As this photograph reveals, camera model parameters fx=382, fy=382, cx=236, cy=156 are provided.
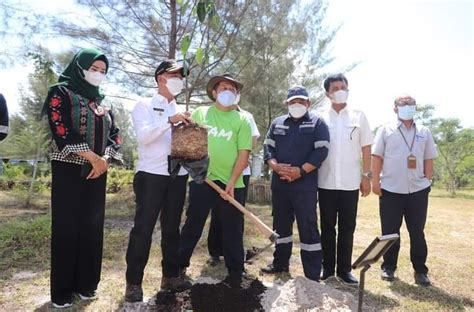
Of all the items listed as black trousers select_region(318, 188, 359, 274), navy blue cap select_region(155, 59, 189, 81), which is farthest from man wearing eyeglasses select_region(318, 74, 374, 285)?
navy blue cap select_region(155, 59, 189, 81)

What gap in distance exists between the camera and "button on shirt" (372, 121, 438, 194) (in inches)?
145

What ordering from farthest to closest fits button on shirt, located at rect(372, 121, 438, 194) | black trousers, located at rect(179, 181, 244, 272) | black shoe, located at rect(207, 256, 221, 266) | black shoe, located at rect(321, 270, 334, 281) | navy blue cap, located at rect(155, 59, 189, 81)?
black shoe, located at rect(207, 256, 221, 266) < button on shirt, located at rect(372, 121, 438, 194) < black shoe, located at rect(321, 270, 334, 281) < black trousers, located at rect(179, 181, 244, 272) < navy blue cap, located at rect(155, 59, 189, 81)

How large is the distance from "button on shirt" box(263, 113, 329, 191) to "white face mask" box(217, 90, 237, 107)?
57cm

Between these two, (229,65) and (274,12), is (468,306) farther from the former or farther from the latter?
(274,12)

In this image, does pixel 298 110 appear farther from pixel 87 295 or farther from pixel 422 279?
pixel 87 295

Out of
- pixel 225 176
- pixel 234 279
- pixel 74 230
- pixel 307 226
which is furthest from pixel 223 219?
pixel 74 230

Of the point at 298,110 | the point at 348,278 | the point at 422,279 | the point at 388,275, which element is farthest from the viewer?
the point at 388,275

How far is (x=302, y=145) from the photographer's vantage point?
133 inches

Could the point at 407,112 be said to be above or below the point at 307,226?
above

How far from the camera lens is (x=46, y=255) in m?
4.06

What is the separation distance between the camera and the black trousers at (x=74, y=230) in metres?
2.61

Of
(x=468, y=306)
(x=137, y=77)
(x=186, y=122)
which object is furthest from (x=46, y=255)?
(x=137, y=77)

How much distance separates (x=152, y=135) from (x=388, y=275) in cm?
269

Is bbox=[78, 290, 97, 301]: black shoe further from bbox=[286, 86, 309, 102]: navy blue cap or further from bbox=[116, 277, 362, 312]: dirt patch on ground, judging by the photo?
bbox=[286, 86, 309, 102]: navy blue cap
